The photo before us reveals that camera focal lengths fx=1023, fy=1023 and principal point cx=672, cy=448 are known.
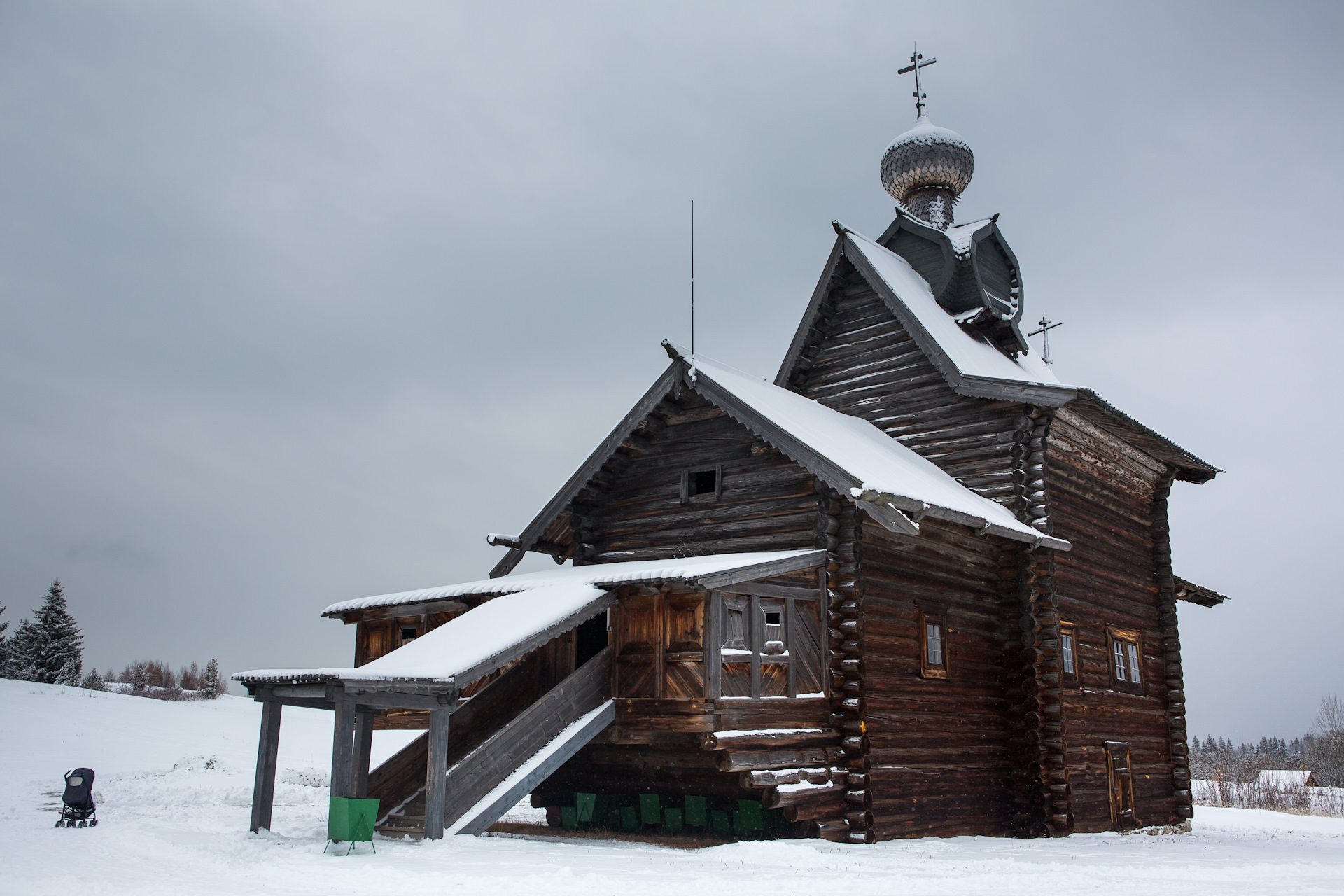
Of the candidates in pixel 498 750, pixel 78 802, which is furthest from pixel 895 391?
pixel 78 802

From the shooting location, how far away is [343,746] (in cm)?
1388

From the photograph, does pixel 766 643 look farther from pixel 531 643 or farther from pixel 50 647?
pixel 50 647

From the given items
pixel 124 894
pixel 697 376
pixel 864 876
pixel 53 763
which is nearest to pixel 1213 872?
pixel 864 876

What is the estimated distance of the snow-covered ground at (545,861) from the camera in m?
10.6

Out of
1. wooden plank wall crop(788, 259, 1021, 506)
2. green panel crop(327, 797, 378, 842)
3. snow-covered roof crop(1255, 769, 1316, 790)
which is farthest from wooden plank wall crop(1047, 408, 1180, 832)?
snow-covered roof crop(1255, 769, 1316, 790)

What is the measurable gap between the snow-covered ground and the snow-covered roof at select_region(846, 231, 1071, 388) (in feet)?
30.0

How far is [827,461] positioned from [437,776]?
24.2 ft

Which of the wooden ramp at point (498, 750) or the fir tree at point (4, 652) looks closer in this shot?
the wooden ramp at point (498, 750)

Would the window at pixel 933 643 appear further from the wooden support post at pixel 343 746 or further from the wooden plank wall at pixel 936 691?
the wooden support post at pixel 343 746

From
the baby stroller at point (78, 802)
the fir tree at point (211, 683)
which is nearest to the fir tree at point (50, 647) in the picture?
the fir tree at point (211, 683)

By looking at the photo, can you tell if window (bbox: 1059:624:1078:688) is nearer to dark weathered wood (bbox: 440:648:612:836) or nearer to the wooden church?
the wooden church

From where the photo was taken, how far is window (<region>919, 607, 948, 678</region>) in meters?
18.4

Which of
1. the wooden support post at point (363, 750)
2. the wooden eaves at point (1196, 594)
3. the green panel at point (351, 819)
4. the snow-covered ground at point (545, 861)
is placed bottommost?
the snow-covered ground at point (545, 861)

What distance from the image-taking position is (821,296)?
2491 cm
